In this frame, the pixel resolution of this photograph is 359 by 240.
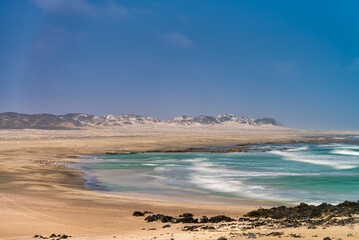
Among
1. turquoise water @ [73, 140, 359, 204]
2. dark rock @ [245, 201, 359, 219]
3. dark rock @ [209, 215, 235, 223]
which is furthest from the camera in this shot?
turquoise water @ [73, 140, 359, 204]

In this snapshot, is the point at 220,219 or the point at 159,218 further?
the point at 159,218

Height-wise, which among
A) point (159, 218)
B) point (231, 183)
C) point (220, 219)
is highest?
point (220, 219)

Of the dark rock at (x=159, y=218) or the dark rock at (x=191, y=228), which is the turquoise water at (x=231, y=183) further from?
the dark rock at (x=191, y=228)

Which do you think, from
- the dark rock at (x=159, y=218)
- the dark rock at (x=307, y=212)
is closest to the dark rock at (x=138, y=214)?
the dark rock at (x=159, y=218)

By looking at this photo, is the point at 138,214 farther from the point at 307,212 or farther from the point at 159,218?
the point at 307,212

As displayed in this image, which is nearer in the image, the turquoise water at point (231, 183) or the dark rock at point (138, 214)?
the dark rock at point (138, 214)

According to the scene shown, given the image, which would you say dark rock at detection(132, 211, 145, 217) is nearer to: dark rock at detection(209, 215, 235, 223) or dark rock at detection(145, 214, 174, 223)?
dark rock at detection(145, 214, 174, 223)

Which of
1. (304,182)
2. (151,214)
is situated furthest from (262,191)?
(151,214)

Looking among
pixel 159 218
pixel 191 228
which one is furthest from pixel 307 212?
pixel 159 218

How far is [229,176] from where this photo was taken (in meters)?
27.5

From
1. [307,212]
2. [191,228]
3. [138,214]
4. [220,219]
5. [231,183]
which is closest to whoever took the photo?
[191,228]

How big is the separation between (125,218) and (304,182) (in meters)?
16.1

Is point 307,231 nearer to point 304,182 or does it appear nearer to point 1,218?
point 1,218

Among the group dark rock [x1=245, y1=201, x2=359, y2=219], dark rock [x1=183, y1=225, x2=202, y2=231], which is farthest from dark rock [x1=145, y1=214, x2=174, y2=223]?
dark rock [x1=245, y1=201, x2=359, y2=219]
